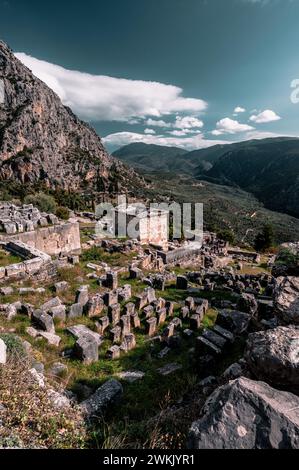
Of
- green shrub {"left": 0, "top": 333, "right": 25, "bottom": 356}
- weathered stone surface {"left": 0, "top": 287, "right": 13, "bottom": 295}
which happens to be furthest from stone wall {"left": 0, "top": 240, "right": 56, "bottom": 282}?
green shrub {"left": 0, "top": 333, "right": 25, "bottom": 356}

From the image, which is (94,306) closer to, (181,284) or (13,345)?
(13,345)

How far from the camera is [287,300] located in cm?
574

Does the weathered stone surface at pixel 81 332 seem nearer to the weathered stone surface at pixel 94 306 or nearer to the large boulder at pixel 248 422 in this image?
the weathered stone surface at pixel 94 306

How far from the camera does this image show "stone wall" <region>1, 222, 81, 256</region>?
47.3 feet

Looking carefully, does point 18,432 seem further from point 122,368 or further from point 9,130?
point 9,130

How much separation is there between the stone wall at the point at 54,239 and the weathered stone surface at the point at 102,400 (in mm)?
10282

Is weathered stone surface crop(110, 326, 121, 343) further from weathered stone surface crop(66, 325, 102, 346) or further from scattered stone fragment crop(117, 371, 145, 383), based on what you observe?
scattered stone fragment crop(117, 371, 145, 383)

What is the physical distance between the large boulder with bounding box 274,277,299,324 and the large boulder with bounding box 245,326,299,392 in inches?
50.1

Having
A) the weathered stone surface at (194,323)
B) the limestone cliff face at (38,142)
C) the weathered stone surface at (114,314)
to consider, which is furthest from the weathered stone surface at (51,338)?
the limestone cliff face at (38,142)

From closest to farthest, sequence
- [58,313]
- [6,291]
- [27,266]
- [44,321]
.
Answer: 1. [44,321]
2. [58,313]
3. [6,291]
4. [27,266]

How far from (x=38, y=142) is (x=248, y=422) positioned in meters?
95.6

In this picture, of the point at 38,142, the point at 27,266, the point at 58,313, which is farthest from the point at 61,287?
the point at 38,142

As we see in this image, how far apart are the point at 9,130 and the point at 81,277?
272 feet
